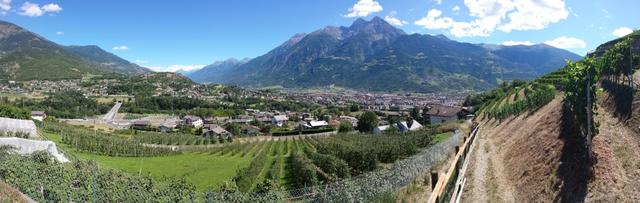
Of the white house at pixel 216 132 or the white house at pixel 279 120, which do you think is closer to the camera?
the white house at pixel 216 132

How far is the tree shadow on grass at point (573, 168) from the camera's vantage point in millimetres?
13508

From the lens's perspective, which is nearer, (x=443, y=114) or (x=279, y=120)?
(x=443, y=114)

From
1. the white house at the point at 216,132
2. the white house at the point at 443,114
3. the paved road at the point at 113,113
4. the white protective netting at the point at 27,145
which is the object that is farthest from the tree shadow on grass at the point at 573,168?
the paved road at the point at 113,113

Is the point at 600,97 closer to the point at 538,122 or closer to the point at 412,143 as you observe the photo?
the point at 538,122

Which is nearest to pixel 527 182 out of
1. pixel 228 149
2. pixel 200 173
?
pixel 200 173

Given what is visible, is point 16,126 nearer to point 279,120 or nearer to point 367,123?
point 367,123

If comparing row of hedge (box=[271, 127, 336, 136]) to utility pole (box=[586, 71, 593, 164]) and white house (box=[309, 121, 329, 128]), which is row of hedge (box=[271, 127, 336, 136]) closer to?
white house (box=[309, 121, 329, 128])

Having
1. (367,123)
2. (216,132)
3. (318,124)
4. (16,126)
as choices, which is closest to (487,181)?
(16,126)

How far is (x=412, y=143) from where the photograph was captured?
47562 mm

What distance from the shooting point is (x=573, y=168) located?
15.0 metres

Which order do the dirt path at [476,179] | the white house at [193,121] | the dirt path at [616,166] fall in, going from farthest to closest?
the white house at [193,121]
the dirt path at [476,179]
the dirt path at [616,166]

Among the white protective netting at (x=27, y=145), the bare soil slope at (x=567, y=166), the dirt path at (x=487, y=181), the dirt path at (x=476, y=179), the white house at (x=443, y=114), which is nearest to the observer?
the bare soil slope at (x=567, y=166)

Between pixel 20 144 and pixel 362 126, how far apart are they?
70.1 metres

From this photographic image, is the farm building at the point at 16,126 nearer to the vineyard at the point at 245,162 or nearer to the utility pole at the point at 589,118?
the vineyard at the point at 245,162
